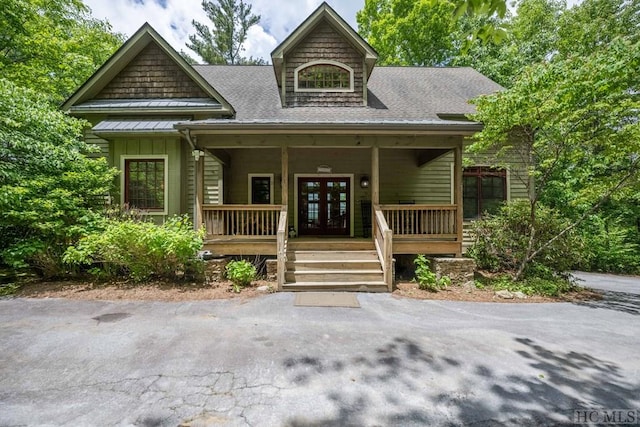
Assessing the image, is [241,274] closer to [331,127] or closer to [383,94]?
[331,127]

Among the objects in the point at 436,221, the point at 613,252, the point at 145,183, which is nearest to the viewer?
the point at 436,221

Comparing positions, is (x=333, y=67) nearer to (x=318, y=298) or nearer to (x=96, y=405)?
(x=318, y=298)

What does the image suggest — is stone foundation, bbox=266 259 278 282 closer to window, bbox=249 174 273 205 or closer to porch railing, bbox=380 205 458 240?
porch railing, bbox=380 205 458 240

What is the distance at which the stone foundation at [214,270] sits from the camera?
247 inches

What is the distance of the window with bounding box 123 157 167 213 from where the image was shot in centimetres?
814

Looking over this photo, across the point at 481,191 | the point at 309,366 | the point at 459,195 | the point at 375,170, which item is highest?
the point at 375,170

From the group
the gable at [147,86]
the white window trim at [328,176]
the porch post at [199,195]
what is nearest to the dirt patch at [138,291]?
the porch post at [199,195]

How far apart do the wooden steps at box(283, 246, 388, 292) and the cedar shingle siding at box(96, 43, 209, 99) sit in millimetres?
5556

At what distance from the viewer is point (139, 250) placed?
5.74 metres

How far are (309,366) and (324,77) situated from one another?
27.1ft

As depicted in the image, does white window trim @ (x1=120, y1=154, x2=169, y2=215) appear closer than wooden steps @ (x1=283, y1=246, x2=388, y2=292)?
No

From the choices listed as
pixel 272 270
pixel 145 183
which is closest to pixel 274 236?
pixel 272 270

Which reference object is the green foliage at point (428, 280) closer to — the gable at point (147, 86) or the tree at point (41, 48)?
the gable at point (147, 86)

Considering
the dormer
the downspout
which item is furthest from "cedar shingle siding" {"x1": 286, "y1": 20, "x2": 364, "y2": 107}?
the downspout
